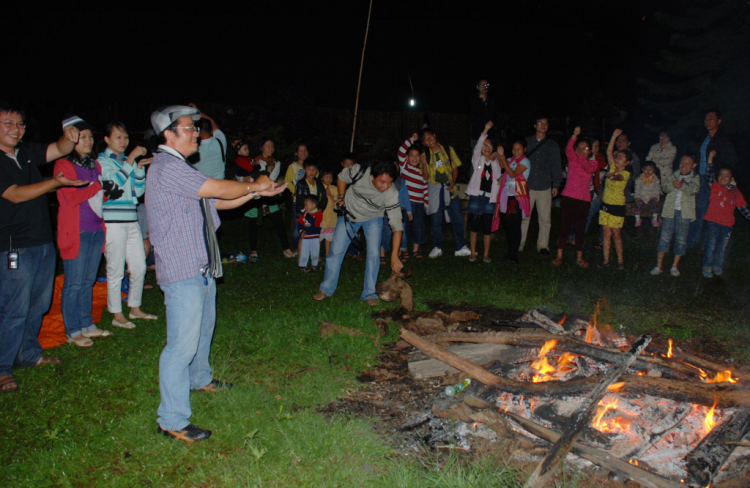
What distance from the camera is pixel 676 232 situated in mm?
8984

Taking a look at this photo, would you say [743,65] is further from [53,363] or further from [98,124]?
[98,124]

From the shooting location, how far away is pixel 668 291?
25.7 feet

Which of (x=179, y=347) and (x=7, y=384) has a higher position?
(x=179, y=347)

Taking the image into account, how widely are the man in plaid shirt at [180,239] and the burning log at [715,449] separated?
11.6 feet

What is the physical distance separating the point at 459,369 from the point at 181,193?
2.99 meters

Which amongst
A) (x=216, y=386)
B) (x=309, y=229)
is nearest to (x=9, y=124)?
(x=216, y=386)

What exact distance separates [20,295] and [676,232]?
31.9ft

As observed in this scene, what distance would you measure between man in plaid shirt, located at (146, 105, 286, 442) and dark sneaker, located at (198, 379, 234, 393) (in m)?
0.67

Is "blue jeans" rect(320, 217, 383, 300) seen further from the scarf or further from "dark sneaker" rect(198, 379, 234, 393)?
the scarf

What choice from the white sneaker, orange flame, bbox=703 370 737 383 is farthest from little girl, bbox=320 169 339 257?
orange flame, bbox=703 370 737 383

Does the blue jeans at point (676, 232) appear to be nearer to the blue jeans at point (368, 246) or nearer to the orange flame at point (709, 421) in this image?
the blue jeans at point (368, 246)

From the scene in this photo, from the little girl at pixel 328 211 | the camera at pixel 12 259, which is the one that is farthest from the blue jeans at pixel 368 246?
the camera at pixel 12 259

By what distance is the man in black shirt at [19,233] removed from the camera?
Result: 4.51m

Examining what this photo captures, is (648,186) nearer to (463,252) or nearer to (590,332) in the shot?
(463,252)
